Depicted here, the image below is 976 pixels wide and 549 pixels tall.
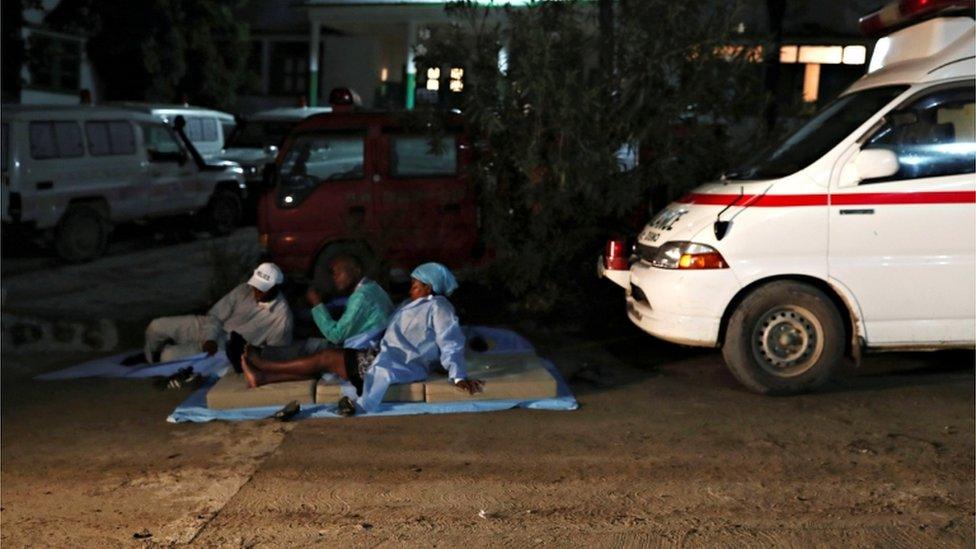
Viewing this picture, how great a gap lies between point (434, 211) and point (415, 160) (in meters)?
0.55

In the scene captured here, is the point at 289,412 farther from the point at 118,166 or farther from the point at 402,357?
the point at 118,166

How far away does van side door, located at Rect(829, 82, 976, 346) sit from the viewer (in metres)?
6.82

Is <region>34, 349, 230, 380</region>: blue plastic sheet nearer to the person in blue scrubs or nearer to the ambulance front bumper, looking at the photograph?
the person in blue scrubs

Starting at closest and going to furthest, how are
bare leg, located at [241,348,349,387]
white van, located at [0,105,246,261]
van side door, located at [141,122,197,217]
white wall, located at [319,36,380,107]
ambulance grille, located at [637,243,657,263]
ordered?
bare leg, located at [241,348,349,387] → ambulance grille, located at [637,243,657,263] → white van, located at [0,105,246,261] → van side door, located at [141,122,197,217] → white wall, located at [319,36,380,107]

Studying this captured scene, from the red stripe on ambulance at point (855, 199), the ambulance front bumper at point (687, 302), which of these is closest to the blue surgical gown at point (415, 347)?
the ambulance front bumper at point (687, 302)

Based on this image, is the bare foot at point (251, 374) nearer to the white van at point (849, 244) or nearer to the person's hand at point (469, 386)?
the person's hand at point (469, 386)

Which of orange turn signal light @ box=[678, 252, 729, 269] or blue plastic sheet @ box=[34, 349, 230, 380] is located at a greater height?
orange turn signal light @ box=[678, 252, 729, 269]

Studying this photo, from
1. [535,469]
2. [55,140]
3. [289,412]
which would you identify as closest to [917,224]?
[535,469]

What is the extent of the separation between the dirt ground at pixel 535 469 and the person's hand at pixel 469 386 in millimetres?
167

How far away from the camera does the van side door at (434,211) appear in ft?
32.4

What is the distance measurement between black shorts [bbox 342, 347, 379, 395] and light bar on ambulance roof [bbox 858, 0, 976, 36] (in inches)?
169

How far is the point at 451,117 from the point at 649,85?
1800 millimetres

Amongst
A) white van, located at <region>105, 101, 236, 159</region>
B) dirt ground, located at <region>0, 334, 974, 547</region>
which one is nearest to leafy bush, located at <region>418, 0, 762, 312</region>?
dirt ground, located at <region>0, 334, 974, 547</region>

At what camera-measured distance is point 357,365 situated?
6.89 m
